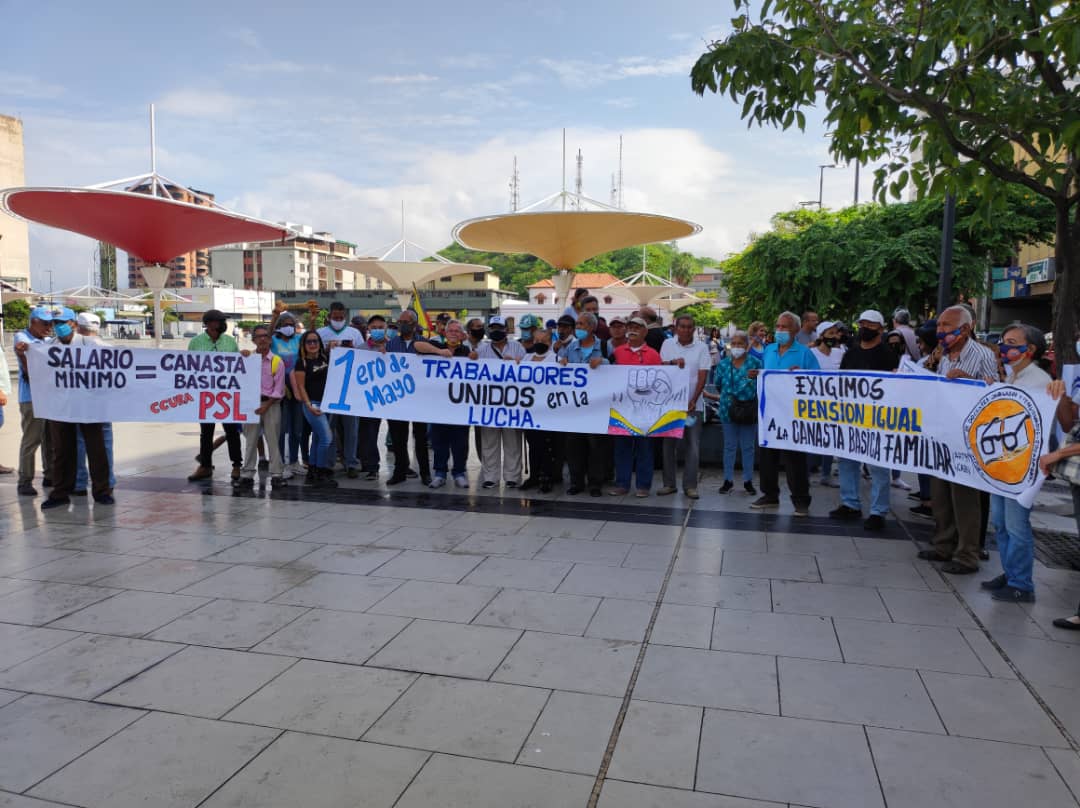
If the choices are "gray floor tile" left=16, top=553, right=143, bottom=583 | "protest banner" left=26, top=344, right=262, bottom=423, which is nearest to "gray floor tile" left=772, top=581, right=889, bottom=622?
"gray floor tile" left=16, top=553, right=143, bottom=583

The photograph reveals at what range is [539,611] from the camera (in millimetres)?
4910

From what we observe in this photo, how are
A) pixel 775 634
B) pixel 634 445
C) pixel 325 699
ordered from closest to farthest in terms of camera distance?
pixel 325 699, pixel 775 634, pixel 634 445

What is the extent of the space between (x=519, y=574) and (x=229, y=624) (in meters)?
2.00

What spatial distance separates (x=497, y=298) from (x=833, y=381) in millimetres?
86116

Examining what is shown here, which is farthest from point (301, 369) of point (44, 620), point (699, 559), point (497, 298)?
point (497, 298)

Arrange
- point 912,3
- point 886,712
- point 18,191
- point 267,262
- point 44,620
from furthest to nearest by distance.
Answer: point 267,262 → point 18,191 → point 912,3 → point 44,620 → point 886,712

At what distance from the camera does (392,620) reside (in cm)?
476

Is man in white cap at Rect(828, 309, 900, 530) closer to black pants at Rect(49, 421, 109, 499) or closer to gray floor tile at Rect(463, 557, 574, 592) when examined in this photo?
gray floor tile at Rect(463, 557, 574, 592)

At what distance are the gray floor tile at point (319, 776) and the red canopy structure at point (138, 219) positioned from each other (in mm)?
11372

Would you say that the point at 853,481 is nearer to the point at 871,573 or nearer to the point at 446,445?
the point at 871,573

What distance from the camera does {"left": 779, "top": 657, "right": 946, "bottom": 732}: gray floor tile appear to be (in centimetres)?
354

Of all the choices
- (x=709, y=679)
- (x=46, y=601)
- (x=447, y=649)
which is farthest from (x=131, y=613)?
(x=709, y=679)

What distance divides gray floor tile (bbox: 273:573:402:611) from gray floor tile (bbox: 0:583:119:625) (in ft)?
4.14

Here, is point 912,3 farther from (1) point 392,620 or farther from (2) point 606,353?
(1) point 392,620
